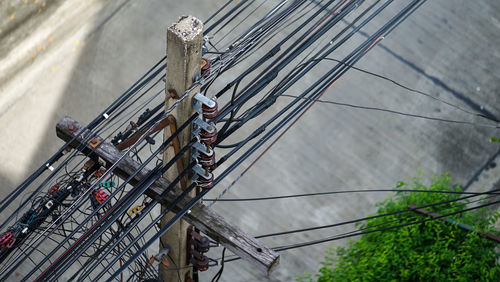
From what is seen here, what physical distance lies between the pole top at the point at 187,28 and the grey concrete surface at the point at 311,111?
20.3ft

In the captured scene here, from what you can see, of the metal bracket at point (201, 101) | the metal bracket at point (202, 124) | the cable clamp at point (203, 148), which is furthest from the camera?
the cable clamp at point (203, 148)

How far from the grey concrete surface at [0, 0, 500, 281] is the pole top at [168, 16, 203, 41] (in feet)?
20.3

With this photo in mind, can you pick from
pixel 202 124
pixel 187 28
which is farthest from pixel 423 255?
pixel 187 28

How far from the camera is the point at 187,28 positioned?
4309 millimetres

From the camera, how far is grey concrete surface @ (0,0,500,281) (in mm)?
10734

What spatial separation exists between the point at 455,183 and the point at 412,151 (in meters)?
0.87

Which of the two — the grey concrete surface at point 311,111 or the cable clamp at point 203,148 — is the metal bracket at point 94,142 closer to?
the cable clamp at point 203,148

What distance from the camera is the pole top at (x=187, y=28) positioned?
429cm

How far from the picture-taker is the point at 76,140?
5543 millimetres

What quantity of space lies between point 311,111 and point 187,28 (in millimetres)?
7482

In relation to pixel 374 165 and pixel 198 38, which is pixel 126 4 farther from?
pixel 198 38

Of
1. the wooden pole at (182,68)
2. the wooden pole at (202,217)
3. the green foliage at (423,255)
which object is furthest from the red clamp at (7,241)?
the green foliage at (423,255)

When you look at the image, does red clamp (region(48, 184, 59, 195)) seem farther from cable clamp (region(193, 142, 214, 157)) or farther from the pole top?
the pole top

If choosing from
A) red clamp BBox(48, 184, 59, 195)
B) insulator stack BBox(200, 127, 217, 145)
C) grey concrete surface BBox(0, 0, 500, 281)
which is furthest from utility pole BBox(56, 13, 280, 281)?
grey concrete surface BBox(0, 0, 500, 281)
